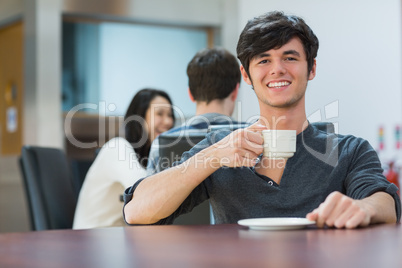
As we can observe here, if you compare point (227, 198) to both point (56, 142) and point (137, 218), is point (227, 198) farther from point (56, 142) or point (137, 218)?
point (56, 142)

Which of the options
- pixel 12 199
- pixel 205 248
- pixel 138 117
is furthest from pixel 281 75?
pixel 12 199

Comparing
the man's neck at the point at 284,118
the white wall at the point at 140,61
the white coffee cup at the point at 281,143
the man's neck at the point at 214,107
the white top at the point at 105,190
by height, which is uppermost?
the white wall at the point at 140,61

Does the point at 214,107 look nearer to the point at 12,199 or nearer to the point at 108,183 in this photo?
the point at 108,183

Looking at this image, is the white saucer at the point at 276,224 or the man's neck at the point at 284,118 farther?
the man's neck at the point at 284,118

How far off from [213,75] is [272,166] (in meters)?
0.87

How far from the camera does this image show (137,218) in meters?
1.37

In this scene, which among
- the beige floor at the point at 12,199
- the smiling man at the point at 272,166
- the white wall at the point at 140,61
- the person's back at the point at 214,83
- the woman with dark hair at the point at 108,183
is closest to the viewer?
the smiling man at the point at 272,166

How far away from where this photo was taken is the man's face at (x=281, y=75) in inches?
57.6

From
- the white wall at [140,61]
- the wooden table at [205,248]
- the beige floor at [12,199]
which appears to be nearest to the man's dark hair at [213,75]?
the wooden table at [205,248]

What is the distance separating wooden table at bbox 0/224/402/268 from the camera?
2.28ft

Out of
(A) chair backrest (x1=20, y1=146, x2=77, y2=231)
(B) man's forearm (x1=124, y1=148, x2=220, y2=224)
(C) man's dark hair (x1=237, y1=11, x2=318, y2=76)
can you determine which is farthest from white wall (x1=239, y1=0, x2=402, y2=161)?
(B) man's forearm (x1=124, y1=148, x2=220, y2=224)

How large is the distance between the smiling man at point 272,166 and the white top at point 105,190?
1.04m

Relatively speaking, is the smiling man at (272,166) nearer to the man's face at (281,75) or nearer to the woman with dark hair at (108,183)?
the man's face at (281,75)

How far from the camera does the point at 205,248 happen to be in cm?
81
